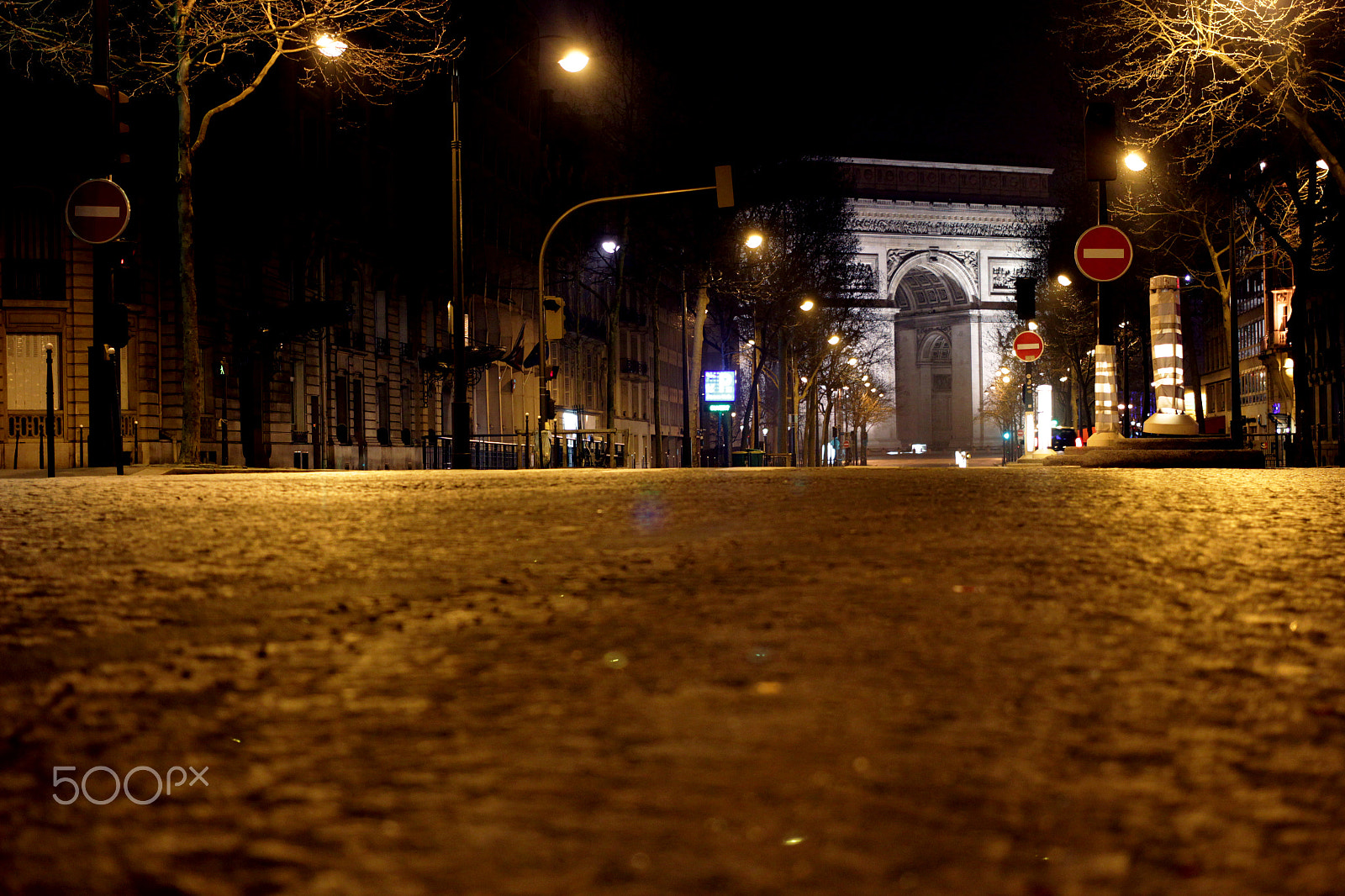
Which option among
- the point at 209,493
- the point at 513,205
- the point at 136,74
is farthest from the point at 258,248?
the point at 209,493

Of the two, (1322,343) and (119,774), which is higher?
(1322,343)

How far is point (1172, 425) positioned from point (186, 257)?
53.4ft

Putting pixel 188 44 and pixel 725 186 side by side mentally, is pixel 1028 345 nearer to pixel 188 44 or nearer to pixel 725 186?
pixel 725 186

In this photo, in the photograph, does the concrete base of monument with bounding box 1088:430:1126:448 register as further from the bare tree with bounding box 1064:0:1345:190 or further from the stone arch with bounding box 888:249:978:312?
the stone arch with bounding box 888:249:978:312

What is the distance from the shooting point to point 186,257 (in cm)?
2167

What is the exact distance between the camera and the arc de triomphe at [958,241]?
10575 cm

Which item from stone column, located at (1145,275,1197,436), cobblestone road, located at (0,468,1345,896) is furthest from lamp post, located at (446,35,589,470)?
cobblestone road, located at (0,468,1345,896)

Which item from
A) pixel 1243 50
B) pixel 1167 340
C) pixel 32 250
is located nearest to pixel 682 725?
pixel 1167 340

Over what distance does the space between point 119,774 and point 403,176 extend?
43.6m

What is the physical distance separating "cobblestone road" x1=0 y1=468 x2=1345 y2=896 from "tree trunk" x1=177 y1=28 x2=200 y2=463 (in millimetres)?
18754

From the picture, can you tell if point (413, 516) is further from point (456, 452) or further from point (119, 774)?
point (456, 452)

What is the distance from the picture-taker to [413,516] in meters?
5.96

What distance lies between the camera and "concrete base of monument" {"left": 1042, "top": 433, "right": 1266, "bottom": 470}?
21.1 metres

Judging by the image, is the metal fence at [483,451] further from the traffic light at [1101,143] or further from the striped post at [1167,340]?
the traffic light at [1101,143]
